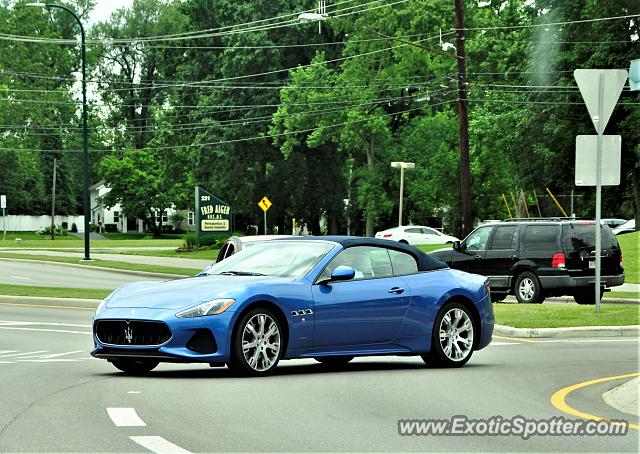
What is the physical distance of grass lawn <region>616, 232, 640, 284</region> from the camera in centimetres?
3774

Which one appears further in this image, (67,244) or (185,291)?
(67,244)

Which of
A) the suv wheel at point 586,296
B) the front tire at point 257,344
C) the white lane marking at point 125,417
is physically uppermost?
the front tire at point 257,344

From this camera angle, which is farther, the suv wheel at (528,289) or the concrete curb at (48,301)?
the suv wheel at (528,289)

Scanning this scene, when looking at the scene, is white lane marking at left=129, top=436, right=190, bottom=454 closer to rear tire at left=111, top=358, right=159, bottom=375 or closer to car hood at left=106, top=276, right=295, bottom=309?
car hood at left=106, top=276, right=295, bottom=309

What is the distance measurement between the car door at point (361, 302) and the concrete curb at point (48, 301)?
45.2 feet

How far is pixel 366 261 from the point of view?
13.8m

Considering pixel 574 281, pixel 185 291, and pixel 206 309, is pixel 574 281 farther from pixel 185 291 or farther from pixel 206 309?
pixel 206 309

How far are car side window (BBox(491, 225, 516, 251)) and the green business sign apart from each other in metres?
33.9

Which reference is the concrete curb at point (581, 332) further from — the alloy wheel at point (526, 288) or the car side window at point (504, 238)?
the car side window at point (504, 238)

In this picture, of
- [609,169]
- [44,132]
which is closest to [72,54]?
[44,132]

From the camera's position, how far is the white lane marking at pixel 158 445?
807 centimetres

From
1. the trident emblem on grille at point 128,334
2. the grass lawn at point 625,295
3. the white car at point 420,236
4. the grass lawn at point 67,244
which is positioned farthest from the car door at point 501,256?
the grass lawn at point 67,244

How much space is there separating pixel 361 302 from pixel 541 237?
15.1 metres

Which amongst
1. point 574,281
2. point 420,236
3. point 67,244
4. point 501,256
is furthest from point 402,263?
point 67,244
